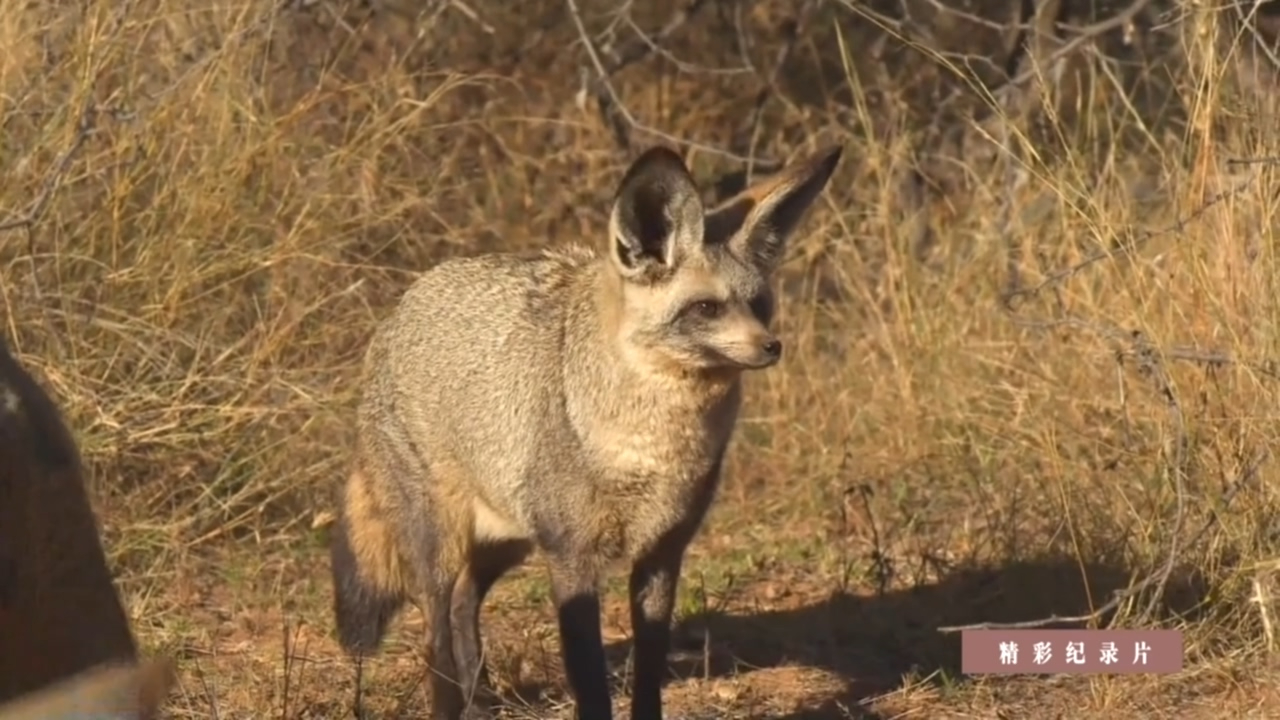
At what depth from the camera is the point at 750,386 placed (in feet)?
26.2

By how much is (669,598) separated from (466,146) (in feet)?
12.5

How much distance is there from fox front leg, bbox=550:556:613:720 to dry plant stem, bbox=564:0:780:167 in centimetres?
Answer: 382

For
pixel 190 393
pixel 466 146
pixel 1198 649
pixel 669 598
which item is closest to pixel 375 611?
pixel 669 598

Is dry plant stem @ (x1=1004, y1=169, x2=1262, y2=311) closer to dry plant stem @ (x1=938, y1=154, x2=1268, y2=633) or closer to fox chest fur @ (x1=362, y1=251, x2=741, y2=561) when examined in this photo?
dry plant stem @ (x1=938, y1=154, x2=1268, y2=633)

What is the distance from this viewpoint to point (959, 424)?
278 inches

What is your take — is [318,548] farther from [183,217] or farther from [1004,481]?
[1004,481]

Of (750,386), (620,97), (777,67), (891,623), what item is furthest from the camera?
(777,67)

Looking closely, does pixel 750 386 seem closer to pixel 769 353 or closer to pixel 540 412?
pixel 540 412

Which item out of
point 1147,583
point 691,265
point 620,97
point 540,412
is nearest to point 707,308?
point 691,265

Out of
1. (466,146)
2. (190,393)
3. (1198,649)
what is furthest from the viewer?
(466,146)

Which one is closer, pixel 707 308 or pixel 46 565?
pixel 46 565

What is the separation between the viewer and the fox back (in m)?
2.96

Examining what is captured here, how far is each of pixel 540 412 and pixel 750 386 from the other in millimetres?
2829

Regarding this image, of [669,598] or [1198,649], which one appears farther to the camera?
[1198,649]
